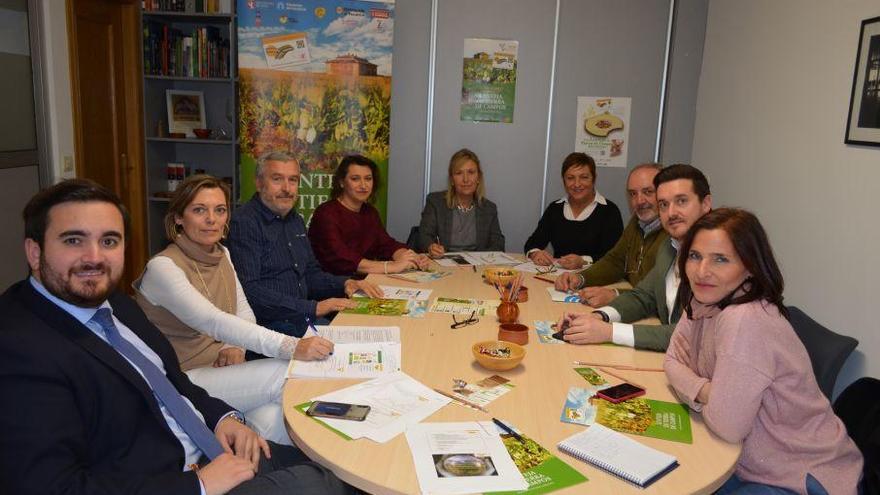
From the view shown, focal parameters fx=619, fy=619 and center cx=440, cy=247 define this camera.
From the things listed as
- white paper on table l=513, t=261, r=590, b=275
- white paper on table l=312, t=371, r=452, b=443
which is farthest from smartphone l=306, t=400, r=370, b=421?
white paper on table l=513, t=261, r=590, b=275

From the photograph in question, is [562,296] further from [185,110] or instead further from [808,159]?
[185,110]

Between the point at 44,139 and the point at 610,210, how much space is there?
3.54 meters

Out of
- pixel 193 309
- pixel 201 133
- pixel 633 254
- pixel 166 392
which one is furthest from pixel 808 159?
pixel 201 133

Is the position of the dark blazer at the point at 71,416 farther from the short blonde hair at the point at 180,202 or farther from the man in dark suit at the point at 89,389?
the short blonde hair at the point at 180,202

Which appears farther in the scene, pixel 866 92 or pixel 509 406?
pixel 866 92

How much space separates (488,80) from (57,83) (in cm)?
292

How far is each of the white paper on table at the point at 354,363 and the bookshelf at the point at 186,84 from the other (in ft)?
10.6

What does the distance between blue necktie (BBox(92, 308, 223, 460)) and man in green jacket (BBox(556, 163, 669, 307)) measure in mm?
A: 1665

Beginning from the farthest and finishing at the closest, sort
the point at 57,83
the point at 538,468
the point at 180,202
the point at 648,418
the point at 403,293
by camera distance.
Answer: the point at 57,83 < the point at 403,293 < the point at 180,202 < the point at 648,418 < the point at 538,468

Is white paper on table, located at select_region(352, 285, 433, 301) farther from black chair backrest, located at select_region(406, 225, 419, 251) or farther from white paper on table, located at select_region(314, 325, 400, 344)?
black chair backrest, located at select_region(406, 225, 419, 251)

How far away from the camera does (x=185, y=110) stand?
16.6 feet

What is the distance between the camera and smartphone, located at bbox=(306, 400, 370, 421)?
154cm

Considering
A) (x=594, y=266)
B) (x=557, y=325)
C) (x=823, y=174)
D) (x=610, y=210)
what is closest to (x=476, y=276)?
(x=594, y=266)

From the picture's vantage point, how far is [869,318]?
7.74ft
